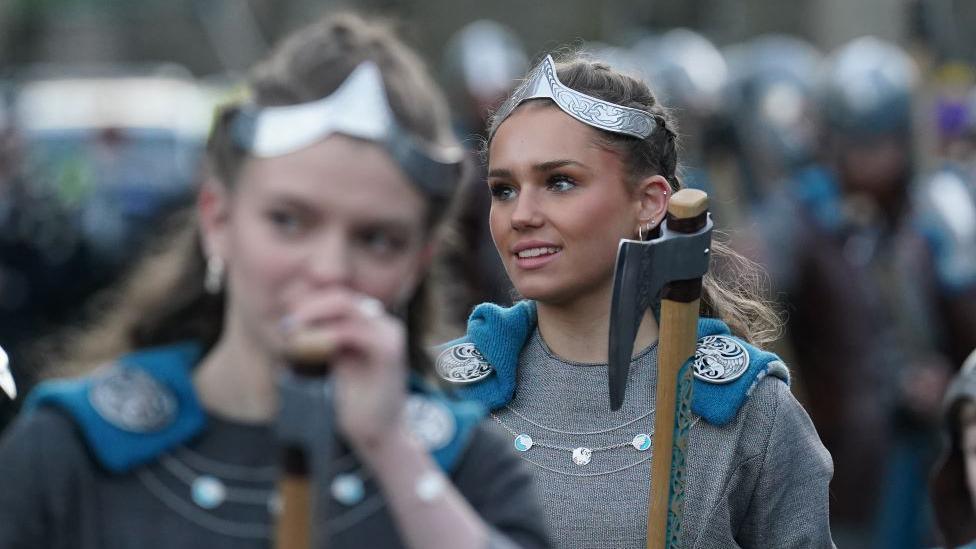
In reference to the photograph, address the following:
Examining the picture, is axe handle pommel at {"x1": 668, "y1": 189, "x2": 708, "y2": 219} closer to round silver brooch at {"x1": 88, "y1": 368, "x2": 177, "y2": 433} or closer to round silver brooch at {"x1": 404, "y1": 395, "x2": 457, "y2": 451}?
round silver brooch at {"x1": 404, "y1": 395, "x2": 457, "y2": 451}

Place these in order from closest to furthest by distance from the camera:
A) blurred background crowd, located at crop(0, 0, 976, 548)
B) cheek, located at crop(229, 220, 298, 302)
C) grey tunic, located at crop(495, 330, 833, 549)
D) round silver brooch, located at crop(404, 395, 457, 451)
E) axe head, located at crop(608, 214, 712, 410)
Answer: cheek, located at crop(229, 220, 298, 302) → round silver brooch, located at crop(404, 395, 457, 451) → axe head, located at crop(608, 214, 712, 410) → grey tunic, located at crop(495, 330, 833, 549) → blurred background crowd, located at crop(0, 0, 976, 548)

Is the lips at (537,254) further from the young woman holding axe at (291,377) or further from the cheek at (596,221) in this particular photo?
the young woman holding axe at (291,377)

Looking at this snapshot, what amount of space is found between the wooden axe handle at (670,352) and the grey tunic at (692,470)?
11 cm

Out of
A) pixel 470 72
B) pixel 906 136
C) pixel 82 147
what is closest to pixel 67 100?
pixel 82 147

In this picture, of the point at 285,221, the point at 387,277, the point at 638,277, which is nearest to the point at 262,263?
the point at 285,221

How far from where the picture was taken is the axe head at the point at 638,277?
3.86m

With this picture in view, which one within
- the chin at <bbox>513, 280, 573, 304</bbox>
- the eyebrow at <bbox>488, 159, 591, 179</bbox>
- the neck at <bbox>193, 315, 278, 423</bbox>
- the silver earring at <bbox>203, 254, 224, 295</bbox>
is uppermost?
the silver earring at <bbox>203, 254, 224, 295</bbox>

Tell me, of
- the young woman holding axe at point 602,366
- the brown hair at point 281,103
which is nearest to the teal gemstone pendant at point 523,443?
the young woman holding axe at point 602,366

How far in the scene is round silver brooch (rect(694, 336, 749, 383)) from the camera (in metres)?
4.08

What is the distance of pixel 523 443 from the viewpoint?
4129 mm

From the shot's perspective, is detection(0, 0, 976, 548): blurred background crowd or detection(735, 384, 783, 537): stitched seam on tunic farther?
detection(0, 0, 976, 548): blurred background crowd

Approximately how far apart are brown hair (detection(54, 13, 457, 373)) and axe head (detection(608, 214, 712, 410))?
873 millimetres

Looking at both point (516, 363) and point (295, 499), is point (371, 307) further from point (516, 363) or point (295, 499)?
point (516, 363)

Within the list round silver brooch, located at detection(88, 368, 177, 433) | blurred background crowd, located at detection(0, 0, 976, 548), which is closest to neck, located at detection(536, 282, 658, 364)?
blurred background crowd, located at detection(0, 0, 976, 548)
